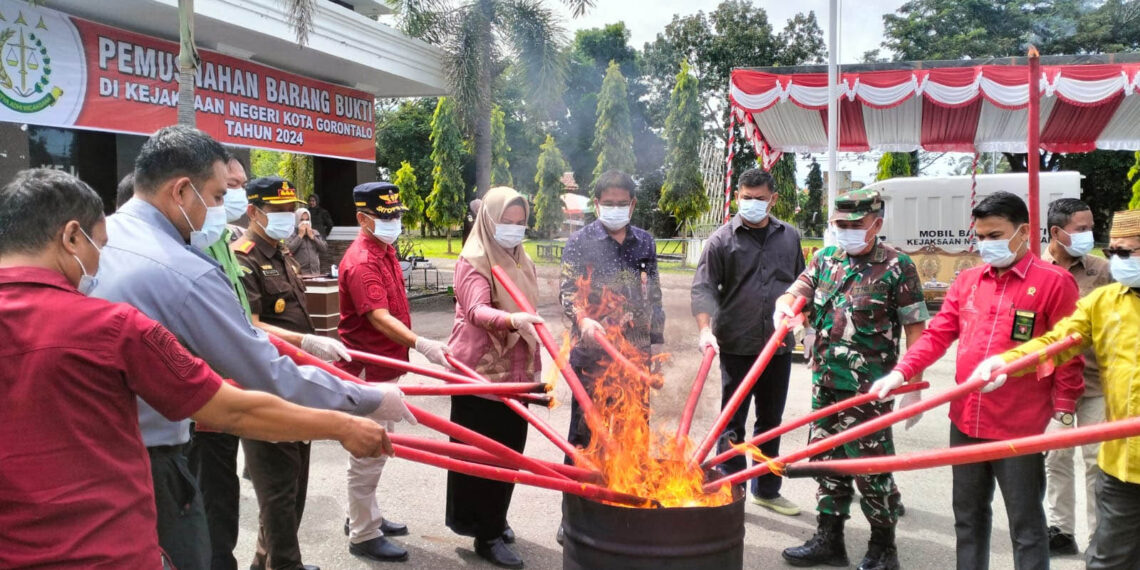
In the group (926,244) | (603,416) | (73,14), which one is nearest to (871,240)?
(603,416)

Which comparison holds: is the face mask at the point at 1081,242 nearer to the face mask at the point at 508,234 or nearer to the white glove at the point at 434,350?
the face mask at the point at 508,234

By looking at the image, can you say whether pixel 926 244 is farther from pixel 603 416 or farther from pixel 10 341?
pixel 10 341

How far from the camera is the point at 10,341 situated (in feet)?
5.08

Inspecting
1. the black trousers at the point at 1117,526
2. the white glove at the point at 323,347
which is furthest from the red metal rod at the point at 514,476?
the black trousers at the point at 1117,526

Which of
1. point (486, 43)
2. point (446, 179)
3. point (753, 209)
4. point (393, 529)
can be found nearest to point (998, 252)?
point (753, 209)

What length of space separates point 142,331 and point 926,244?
49.0 feet

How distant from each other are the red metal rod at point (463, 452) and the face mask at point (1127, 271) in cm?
208

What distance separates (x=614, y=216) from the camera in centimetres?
429

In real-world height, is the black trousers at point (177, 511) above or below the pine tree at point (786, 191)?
below

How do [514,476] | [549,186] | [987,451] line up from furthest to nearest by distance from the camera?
[549,186], [514,476], [987,451]

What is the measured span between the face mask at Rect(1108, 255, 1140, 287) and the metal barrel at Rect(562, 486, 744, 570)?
1693 mm

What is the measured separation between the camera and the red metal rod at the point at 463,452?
2.20 m

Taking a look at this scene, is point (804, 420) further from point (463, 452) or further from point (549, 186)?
point (549, 186)

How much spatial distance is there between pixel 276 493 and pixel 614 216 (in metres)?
2.26
